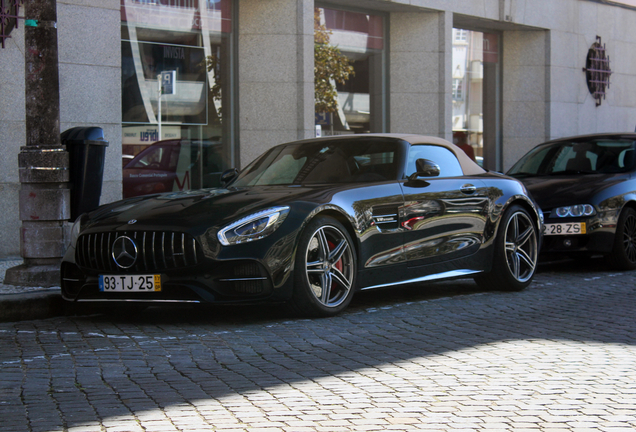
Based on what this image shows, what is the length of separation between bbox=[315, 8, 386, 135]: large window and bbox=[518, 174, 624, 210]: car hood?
21.8 ft

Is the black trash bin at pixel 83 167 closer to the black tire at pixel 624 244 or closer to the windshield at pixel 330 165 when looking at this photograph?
the windshield at pixel 330 165

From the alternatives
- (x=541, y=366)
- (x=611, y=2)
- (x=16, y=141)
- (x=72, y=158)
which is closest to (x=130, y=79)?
(x=16, y=141)

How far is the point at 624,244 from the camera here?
10.0 m

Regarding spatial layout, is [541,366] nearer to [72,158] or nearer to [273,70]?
[72,158]

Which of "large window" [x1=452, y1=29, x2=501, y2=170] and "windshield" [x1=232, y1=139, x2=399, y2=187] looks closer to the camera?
"windshield" [x1=232, y1=139, x2=399, y2=187]

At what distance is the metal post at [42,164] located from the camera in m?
7.91

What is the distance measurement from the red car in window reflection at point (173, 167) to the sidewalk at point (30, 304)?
600cm

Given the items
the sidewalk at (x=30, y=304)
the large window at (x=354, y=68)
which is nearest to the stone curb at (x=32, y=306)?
the sidewalk at (x=30, y=304)

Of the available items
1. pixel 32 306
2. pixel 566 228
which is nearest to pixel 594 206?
pixel 566 228

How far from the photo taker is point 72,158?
8297 mm

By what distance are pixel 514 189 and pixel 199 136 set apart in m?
7.17

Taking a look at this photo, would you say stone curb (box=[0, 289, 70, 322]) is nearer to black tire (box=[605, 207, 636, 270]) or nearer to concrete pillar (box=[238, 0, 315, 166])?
black tire (box=[605, 207, 636, 270])

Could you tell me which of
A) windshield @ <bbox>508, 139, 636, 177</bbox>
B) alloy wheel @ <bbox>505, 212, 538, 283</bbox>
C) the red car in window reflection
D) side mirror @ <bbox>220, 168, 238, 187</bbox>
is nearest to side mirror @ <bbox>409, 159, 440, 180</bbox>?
alloy wheel @ <bbox>505, 212, 538, 283</bbox>

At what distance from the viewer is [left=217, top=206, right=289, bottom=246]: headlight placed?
6051mm
